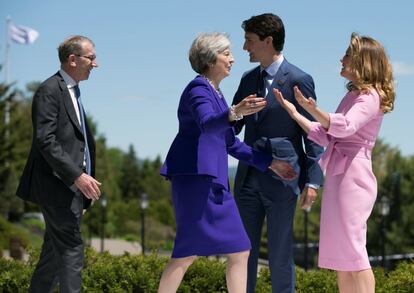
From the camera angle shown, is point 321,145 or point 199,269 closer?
point 321,145

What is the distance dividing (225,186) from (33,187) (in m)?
1.61

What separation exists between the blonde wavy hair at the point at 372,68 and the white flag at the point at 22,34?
48417mm

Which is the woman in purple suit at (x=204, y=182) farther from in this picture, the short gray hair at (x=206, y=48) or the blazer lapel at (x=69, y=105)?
the blazer lapel at (x=69, y=105)

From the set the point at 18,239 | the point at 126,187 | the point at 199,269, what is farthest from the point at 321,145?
the point at 126,187

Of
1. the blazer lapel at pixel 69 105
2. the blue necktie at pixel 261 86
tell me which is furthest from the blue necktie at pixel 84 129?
the blue necktie at pixel 261 86

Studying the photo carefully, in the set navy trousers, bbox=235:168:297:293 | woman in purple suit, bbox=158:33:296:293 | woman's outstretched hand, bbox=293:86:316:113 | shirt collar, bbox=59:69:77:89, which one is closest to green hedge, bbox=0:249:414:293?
navy trousers, bbox=235:168:297:293

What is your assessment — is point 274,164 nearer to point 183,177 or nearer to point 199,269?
point 183,177

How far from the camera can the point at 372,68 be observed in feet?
19.4

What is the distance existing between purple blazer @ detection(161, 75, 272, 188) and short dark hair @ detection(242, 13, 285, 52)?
0.76 metres

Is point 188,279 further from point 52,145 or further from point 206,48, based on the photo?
point 206,48

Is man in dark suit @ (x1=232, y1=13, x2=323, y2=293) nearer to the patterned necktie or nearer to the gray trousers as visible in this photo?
the patterned necktie

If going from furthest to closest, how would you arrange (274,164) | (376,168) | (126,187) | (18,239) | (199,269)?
(126,187)
(376,168)
(18,239)
(199,269)
(274,164)

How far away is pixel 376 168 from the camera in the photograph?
63.1m

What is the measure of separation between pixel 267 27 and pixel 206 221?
1.69 meters
